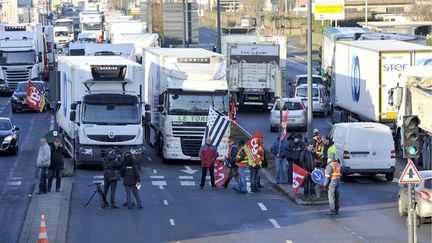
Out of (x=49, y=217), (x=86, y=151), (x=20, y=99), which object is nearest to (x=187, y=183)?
(x=86, y=151)

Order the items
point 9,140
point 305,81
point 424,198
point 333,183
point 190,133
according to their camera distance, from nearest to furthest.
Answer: point 424,198, point 333,183, point 190,133, point 9,140, point 305,81

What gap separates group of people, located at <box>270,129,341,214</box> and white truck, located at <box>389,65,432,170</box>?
3.09m

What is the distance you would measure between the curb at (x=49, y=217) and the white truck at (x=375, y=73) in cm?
1504

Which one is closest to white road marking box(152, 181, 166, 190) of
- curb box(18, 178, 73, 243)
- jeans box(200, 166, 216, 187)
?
jeans box(200, 166, 216, 187)

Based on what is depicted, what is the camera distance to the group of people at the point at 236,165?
33.0m

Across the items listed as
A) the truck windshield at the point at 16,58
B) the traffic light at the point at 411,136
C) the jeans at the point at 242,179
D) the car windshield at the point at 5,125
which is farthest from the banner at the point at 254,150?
the truck windshield at the point at 16,58

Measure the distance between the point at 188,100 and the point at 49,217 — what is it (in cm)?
1301

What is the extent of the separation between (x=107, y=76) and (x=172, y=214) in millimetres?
10413

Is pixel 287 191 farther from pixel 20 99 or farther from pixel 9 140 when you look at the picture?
pixel 20 99

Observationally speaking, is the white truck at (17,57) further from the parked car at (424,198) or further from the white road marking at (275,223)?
the parked car at (424,198)

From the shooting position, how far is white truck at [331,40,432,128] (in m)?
44.0

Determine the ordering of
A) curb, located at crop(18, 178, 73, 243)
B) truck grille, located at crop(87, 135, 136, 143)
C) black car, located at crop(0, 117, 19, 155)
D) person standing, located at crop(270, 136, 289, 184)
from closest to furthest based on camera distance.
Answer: curb, located at crop(18, 178, 73, 243)
person standing, located at crop(270, 136, 289, 184)
truck grille, located at crop(87, 135, 136, 143)
black car, located at crop(0, 117, 19, 155)

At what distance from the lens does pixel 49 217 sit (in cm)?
A: 2739

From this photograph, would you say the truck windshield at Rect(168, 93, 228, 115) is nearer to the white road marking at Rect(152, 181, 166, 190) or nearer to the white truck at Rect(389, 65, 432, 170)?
the white road marking at Rect(152, 181, 166, 190)
